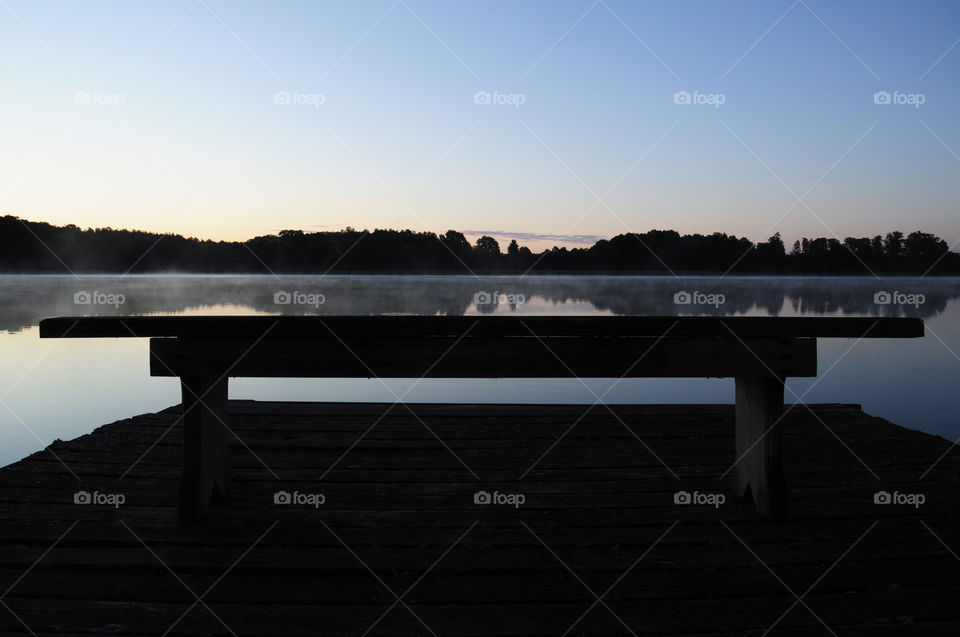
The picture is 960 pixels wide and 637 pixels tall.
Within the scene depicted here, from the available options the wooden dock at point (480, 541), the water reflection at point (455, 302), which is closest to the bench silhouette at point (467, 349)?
the wooden dock at point (480, 541)

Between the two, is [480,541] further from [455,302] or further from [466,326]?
[455,302]

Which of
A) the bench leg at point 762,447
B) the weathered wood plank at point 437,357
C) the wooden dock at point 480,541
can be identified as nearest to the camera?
the wooden dock at point 480,541

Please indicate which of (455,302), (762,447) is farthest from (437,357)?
(455,302)

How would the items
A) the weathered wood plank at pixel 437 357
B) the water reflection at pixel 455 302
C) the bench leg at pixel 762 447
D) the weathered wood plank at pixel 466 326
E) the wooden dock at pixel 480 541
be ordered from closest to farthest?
the wooden dock at pixel 480 541
the weathered wood plank at pixel 466 326
the weathered wood plank at pixel 437 357
the bench leg at pixel 762 447
the water reflection at pixel 455 302

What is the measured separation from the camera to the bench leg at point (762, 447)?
132 inches

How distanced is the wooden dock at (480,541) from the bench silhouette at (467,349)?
16.7 inches

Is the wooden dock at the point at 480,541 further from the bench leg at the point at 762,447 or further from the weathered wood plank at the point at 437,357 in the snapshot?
the weathered wood plank at the point at 437,357

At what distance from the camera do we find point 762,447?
11.2 feet

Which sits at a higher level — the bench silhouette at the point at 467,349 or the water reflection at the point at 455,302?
the water reflection at the point at 455,302

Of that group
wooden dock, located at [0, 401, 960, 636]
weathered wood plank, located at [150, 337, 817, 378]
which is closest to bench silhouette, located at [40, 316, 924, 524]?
weathered wood plank, located at [150, 337, 817, 378]

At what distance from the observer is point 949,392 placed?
43.9 feet

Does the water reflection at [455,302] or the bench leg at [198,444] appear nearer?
the bench leg at [198,444]

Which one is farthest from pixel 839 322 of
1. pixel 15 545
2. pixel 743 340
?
pixel 15 545

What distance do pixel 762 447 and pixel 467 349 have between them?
1622 mm
